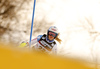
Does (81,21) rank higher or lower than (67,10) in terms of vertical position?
lower

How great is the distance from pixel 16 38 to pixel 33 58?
1.38 meters

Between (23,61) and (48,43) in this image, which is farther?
(48,43)

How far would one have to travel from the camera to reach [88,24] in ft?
5.91

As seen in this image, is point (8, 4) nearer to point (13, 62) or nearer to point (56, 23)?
point (56, 23)

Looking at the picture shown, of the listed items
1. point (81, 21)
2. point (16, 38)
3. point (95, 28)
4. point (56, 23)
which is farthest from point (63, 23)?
point (16, 38)

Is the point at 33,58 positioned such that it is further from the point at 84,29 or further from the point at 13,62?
the point at 84,29

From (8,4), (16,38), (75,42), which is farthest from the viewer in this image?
(8,4)

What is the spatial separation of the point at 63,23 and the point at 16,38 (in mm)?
632

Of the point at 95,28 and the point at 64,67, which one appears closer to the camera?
the point at 64,67

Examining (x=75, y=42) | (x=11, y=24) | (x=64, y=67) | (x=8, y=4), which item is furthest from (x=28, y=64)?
(x=8, y=4)

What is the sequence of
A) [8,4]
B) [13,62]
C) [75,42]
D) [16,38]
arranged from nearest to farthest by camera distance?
[13,62] → [75,42] → [16,38] → [8,4]

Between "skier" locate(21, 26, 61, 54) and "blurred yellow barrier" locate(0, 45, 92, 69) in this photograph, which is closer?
"blurred yellow barrier" locate(0, 45, 92, 69)

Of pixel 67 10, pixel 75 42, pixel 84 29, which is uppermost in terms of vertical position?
pixel 67 10

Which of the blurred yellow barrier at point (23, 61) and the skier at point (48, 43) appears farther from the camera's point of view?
the skier at point (48, 43)
